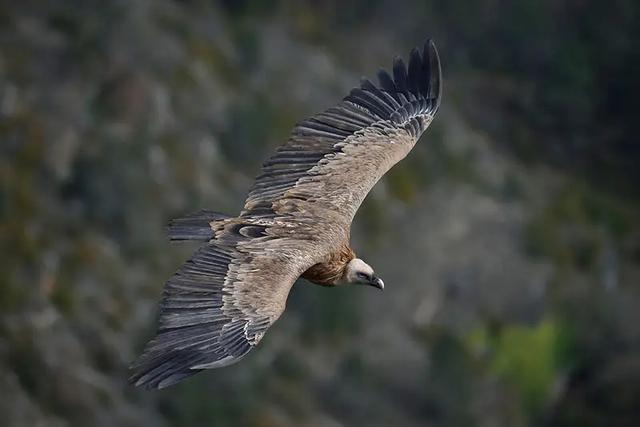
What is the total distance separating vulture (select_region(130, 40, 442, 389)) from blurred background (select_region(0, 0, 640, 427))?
16715 mm

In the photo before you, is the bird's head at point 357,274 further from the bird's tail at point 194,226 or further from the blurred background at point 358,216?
the blurred background at point 358,216

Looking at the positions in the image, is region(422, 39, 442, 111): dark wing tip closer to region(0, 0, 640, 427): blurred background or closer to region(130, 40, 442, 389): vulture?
region(130, 40, 442, 389): vulture

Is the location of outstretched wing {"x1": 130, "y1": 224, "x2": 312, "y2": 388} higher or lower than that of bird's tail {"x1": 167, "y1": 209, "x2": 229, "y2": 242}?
lower

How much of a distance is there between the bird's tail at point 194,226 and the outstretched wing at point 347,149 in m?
Result: 0.52

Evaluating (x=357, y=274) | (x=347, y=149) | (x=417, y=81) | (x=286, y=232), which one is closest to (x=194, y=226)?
(x=286, y=232)

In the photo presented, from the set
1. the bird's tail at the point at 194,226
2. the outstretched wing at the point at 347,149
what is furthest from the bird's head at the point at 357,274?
the bird's tail at the point at 194,226

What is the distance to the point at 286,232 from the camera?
13.1 metres

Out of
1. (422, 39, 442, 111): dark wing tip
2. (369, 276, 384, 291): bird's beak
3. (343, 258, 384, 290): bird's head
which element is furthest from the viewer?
(422, 39, 442, 111): dark wing tip

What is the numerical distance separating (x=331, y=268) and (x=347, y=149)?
157cm

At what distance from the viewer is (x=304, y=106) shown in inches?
1655

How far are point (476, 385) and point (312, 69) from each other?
9.80 metres

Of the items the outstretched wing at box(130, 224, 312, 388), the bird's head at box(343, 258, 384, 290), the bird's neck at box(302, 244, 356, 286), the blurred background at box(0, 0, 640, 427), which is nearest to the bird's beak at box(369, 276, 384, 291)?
the bird's head at box(343, 258, 384, 290)

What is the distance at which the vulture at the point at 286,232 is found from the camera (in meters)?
11.8

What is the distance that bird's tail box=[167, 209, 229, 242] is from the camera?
12781 millimetres
